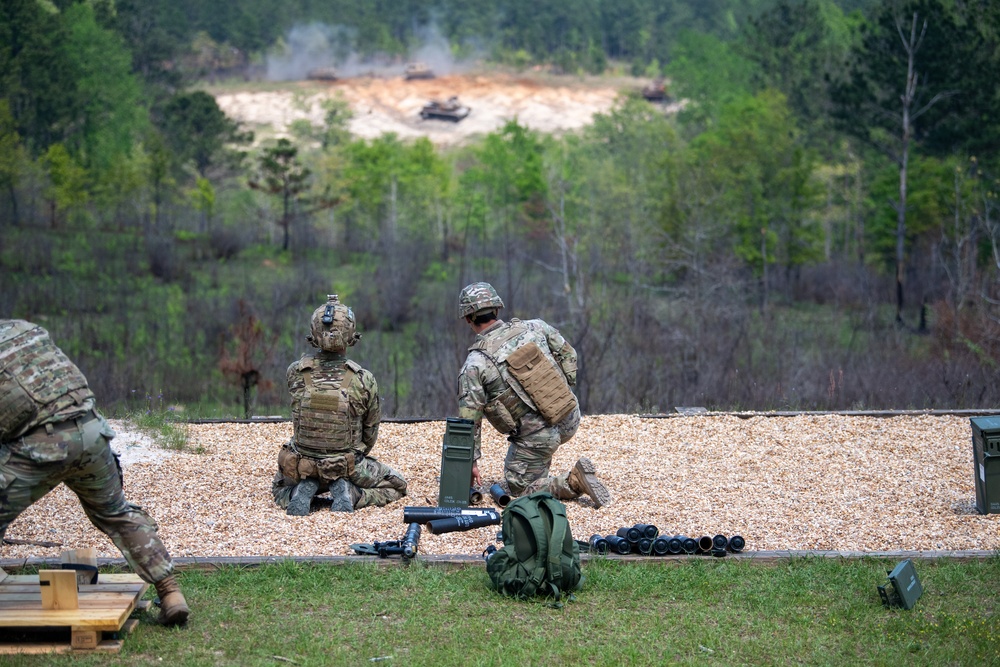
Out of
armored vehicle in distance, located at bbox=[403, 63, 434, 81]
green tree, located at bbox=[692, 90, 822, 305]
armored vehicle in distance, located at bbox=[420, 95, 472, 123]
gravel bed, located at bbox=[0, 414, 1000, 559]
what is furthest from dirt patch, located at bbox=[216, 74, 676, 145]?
gravel bed, located at bbox=[0, 414, 1000, 559]

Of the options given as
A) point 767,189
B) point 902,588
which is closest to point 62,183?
point 767,189

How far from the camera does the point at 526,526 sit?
23.2 feet

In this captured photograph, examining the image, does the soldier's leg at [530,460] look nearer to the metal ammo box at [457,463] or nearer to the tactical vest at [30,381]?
the metal ammo box at [457,463]

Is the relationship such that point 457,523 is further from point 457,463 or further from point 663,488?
point 663,488

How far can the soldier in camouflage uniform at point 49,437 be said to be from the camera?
5984 mm

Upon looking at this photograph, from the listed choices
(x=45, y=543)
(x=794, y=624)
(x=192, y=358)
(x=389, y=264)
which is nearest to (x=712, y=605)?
(x=794, y=624)

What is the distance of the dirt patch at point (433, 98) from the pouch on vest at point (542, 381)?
203ft

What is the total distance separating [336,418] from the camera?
8.87 meters

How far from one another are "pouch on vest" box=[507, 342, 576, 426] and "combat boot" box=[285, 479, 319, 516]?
5.71 ft

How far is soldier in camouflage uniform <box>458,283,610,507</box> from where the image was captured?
9016 millimetres

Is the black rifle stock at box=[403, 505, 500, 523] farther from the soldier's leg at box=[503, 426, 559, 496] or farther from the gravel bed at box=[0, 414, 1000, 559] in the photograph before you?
the soldier's leg at box=[503, 426, 559, 496]

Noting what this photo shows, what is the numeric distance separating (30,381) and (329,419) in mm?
3092

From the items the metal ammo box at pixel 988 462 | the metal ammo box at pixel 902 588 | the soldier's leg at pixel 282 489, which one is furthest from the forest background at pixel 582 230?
the metal ammo box at pixel 902 588

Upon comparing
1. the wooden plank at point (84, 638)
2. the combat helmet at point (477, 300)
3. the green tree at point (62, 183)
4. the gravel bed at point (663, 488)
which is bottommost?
the green tree at point (62, 183)
